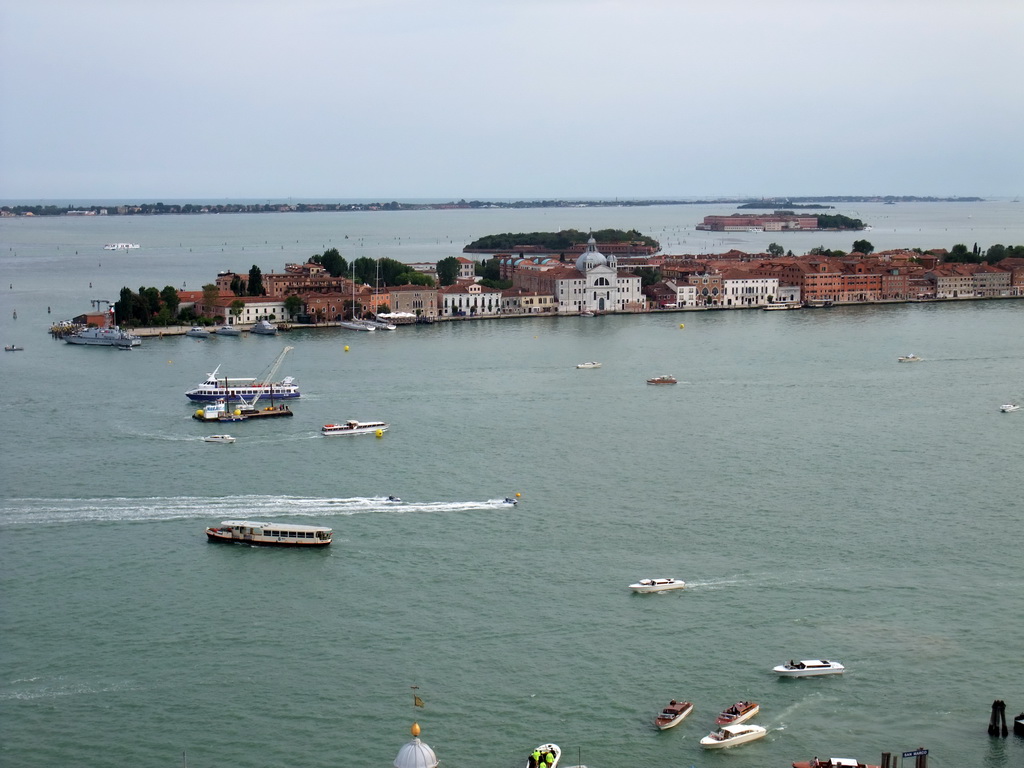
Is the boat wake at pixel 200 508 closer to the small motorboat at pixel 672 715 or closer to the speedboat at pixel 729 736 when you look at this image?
the small motorboat at pixel 672 715

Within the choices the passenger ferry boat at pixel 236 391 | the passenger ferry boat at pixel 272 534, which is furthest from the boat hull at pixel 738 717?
the passenger ferry boat at pixel 236 391

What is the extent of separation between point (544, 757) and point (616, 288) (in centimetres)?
1971

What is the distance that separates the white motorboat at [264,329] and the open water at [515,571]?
17.6ft

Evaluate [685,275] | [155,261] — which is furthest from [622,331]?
[155,261]

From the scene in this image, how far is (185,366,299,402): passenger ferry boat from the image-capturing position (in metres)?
13.3

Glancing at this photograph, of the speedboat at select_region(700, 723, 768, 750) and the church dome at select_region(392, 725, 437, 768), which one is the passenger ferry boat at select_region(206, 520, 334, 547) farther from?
the church dome at select_region(392, 725, 437, 768)

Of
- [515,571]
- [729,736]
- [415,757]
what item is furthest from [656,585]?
[415,757]

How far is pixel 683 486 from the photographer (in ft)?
31.3

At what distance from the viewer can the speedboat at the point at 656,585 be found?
7191mm

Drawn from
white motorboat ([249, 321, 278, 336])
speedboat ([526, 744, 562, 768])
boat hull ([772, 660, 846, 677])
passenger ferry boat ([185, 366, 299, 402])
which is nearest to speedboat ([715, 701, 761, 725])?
boat hull ([772, 660, 846, 677])

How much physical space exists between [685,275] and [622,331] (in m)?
5.50

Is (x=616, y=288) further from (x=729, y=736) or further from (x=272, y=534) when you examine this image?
(x=729, y=736)

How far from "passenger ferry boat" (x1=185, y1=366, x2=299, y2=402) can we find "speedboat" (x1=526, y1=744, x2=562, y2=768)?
8.43 m

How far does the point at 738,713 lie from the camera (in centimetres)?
573
